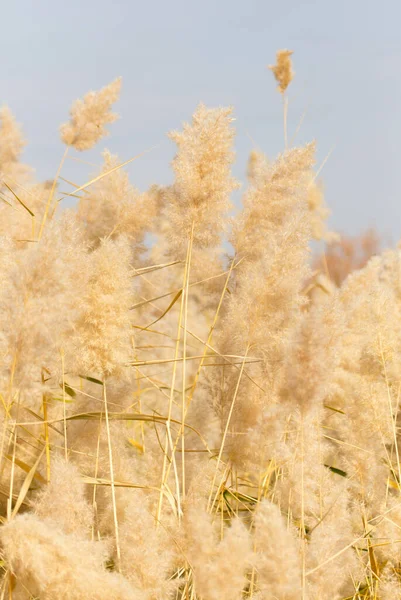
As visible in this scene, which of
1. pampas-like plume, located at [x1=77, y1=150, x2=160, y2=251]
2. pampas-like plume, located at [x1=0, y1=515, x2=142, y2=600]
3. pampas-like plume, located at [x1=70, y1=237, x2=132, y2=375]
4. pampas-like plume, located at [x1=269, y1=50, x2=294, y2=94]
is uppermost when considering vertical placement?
pampas-like plume, located at [x1=269, y1=50, x2=294, y2=94]

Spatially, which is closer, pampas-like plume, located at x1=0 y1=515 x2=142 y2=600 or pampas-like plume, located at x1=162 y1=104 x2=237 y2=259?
pampas-like plume, located at x1=0 y1=515 x2=142 y2=600

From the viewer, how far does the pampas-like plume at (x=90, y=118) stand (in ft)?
5.93

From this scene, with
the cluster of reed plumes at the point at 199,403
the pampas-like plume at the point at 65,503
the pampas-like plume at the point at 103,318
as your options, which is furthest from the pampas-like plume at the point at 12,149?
the pampas-like plume at the point at 65,503

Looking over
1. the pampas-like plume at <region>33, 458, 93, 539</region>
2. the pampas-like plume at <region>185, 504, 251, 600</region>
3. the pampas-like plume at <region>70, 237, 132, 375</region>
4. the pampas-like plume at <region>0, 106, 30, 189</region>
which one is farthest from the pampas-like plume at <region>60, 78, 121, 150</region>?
the pampas-like plume at <region>185, 504, 251, 600</region>

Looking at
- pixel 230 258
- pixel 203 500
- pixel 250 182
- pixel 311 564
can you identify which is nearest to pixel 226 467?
pixel 203 500

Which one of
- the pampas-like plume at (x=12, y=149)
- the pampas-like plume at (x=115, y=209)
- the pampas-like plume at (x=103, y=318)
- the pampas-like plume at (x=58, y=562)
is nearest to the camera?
the pampas-like plume at (x=58, y=562)

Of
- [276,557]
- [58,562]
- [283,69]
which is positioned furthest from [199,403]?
[283,69]

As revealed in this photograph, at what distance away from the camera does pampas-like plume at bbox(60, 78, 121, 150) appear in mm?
1807

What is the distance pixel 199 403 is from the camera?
59.9 inches

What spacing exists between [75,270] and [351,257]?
2011 cm

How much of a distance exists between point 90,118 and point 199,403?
2.52 feet

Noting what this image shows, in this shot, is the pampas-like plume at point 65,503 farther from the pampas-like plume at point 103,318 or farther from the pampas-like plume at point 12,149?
the pampas-like plume at point 12,149

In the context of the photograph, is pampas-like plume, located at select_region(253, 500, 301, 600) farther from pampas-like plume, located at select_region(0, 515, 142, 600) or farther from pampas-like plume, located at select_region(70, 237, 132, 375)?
pampas-like plume, located at select_region(70, 237, 132, 375)

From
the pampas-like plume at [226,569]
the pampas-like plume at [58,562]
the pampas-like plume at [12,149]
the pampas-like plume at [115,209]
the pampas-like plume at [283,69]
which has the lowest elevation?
the pampas-like plume at [226,569]
